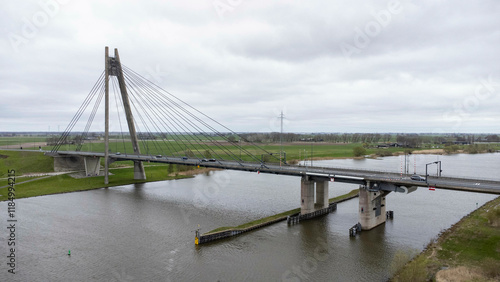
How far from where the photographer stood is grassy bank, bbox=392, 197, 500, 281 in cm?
2345

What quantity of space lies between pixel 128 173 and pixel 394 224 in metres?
60.9

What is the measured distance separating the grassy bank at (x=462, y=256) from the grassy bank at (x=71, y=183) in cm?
5521

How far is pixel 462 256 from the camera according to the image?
1085 inches

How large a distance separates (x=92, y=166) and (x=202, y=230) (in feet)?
163

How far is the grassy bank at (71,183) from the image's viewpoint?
182 ft

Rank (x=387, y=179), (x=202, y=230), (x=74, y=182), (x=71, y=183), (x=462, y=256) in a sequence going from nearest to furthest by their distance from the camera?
(x=462, y=256)
(x=387, y=179)
(x=202, y=230)
(x=71, y=183)
(x=74, y=182)

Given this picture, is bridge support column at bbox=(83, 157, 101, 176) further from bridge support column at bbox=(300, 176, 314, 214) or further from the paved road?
bridge support column at bbox=(300, 176, 314, 214)

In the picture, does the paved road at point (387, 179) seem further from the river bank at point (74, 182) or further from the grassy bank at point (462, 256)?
the river bank at point (74, 182)

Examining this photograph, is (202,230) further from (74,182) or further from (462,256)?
(74,182)

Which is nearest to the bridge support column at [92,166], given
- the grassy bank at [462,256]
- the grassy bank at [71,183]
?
the grassy bank at [71,183]

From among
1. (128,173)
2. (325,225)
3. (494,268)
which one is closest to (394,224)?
(325,225)

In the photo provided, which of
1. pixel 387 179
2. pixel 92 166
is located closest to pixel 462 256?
pixel 387 179

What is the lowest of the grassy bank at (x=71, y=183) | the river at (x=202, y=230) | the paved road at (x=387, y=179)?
the river at (x=202, y=230)

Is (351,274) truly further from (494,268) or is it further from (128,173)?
(128,173)
